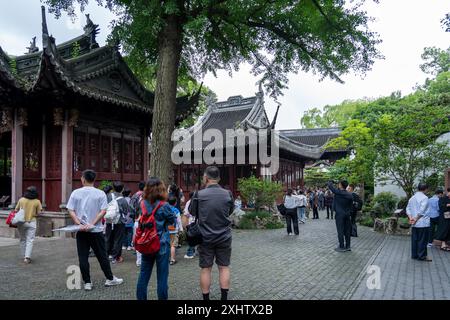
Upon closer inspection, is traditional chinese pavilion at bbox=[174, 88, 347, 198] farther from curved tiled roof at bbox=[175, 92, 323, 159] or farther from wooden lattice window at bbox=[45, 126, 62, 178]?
wooden lattice window at bbox=[45, 126, 62, 178]

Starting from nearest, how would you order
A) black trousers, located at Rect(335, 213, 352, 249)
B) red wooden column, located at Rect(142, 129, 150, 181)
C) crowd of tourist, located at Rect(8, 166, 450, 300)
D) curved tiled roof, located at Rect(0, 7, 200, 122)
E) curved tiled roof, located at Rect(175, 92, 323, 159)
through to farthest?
1. crowd of tourist, located at Rect(8, 166, 450, 300)
2. black trousers, located at Rect(335, 213, 352, 249)
3. curved tiled roof, located at Rect(0, 7, 200, 122)
4. red wooden column, located at Rect(142, 129, 150, 181)
5. curved tiled roof, located at Rect(175, 92, 323, 159)

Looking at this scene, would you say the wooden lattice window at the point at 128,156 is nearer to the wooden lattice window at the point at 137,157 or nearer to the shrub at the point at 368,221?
the wooden lattice window at the point at 137,157

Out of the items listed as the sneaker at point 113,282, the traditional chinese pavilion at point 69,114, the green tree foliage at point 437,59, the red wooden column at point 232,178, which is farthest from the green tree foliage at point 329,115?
the sneaker at point 113,282

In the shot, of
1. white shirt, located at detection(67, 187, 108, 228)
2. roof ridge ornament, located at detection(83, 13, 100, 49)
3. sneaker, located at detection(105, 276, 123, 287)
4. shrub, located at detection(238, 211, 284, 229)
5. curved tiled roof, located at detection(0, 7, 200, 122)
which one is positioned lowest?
shrub, located at detection(238, 211, 284, 229)

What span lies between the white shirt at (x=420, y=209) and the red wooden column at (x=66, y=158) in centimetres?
945

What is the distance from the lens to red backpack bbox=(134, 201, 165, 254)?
4.39 meters

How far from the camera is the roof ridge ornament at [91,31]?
14175 mm

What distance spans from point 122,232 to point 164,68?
4551 mm

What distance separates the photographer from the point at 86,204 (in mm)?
5500

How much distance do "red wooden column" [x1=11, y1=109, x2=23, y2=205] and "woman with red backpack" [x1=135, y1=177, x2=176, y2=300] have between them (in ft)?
31.4

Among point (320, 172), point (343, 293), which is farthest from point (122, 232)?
point (320, 172)

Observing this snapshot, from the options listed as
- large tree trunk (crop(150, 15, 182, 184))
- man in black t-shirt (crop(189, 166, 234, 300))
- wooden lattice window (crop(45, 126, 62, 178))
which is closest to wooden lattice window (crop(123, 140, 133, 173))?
wooden lattice window (crop(45, 126, 62, 178))
